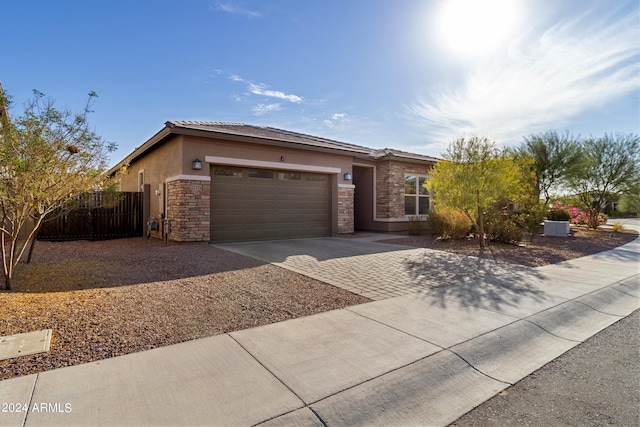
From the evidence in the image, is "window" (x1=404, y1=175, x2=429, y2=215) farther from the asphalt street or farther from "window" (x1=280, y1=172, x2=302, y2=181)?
the asphalt street

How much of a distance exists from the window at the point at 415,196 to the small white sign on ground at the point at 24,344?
14.3 m

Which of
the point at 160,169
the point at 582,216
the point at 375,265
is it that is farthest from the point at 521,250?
the point at 582,216

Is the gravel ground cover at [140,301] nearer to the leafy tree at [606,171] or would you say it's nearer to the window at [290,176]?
the window at [290,176]

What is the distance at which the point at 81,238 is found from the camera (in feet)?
40.0

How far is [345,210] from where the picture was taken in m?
13.6

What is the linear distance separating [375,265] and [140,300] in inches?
191

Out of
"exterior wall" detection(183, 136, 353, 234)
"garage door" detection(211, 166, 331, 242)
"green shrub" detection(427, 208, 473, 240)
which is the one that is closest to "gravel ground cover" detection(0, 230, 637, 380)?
"garage door" detection(211, 166, 331, 242)

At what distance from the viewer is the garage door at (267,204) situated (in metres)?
11.0

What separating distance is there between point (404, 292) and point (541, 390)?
276cm

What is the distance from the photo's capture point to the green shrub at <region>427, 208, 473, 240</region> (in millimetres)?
12695

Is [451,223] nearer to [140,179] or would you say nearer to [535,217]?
[535,217]

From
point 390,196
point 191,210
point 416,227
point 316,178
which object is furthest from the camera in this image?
point 390,196

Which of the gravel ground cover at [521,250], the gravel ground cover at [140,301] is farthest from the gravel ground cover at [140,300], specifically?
the gravel ground cover at [521,250]

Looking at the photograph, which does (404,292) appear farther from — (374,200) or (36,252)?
(374,200)
